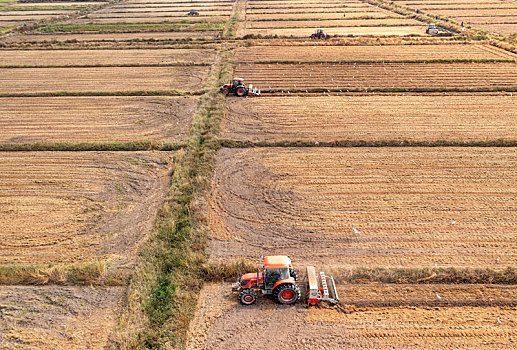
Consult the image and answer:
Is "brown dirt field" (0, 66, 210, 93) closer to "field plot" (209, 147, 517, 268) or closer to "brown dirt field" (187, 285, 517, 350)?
"field plot" (209, 147, 517, 268)

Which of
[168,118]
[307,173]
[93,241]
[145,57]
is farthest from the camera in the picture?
[145,57]

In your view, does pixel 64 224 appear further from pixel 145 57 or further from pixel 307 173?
pixel 145 57

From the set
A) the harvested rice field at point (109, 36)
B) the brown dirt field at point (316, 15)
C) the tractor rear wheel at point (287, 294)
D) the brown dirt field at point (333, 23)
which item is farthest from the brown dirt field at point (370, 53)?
the tractor rear wheel at point (287, 294)

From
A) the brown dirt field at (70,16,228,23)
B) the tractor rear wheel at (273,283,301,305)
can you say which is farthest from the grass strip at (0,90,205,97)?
the brown dirt field at (70,16,228,23)

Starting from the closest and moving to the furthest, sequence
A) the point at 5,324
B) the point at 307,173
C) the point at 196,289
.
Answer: the point at 5,324 → the point at 196,289 → the point at 307,173

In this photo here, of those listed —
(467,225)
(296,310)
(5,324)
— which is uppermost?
(467,225)

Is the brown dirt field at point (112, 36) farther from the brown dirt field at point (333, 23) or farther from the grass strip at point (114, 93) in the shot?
the grass strip at point (114, 93)

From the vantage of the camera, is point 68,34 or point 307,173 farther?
point 68,34

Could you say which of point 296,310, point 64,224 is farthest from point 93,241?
point 296,310
